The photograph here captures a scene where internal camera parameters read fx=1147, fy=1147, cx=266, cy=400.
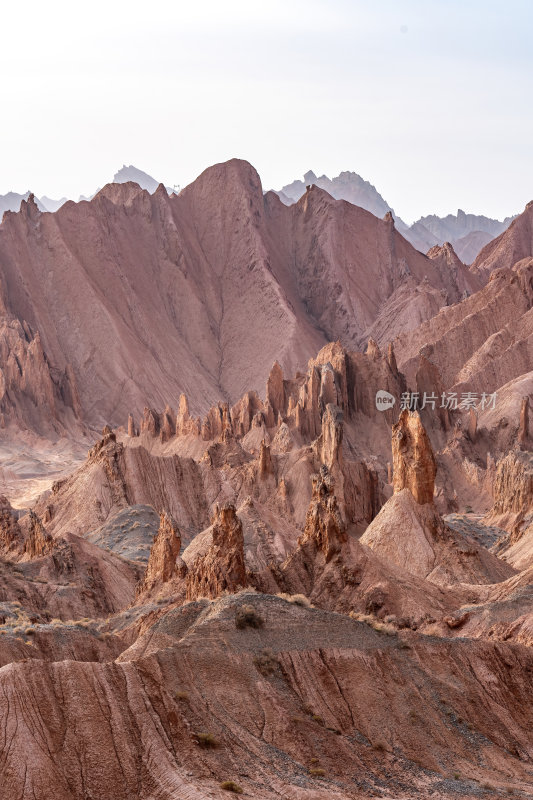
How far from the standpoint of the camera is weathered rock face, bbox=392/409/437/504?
50500 mm

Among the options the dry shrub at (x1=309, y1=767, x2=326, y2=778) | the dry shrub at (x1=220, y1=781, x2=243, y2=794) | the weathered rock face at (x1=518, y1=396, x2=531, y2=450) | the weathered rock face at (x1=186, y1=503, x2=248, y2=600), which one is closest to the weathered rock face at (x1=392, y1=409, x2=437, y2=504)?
the weathered rock face at (x1=186, y1=503, x2=248, y2=600)

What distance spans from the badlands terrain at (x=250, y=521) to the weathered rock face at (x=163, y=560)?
0.59 ft

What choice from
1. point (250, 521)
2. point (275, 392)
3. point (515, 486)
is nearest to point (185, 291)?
point (275, 392)

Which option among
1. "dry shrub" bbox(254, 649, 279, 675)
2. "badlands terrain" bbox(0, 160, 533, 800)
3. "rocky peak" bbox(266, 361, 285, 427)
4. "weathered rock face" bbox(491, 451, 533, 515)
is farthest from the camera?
"rocky peak" bbox(266, 361, 285, 427)

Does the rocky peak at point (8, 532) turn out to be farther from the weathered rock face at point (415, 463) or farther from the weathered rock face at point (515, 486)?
the weathered rock face at point (515, 486)

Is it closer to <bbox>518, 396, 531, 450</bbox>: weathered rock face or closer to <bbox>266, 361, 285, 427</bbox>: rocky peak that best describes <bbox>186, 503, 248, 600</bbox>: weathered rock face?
<bbox>518, 396, 531, 450</bbox>: weathered rock face

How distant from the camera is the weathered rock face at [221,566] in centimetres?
3412

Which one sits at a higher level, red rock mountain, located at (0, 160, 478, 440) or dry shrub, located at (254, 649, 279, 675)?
red rock mountain, located at (0, 160, 478, 440)

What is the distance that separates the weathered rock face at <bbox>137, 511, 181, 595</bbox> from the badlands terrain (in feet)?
0.59

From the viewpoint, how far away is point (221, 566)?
3456 centimetres

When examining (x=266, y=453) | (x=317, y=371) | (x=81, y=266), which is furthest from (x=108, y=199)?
(x=266, y=453)

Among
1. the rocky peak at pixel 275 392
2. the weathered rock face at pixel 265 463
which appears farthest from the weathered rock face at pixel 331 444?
the rocky peak at pixel 275 392

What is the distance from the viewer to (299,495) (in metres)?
73.5

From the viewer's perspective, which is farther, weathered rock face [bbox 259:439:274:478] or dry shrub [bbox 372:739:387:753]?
weathered rock face [bbox 259:439:274:478]
